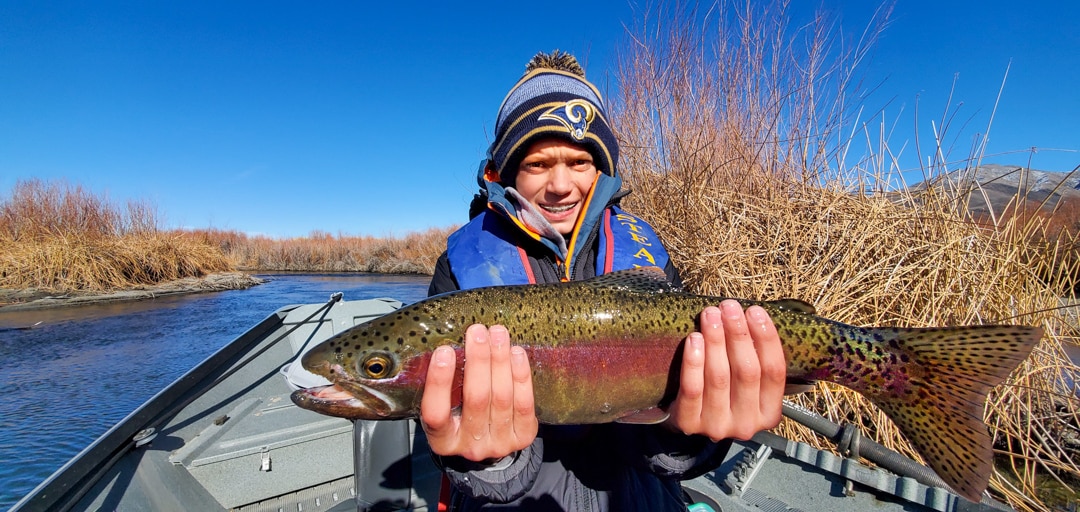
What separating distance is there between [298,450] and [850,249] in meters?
5.86

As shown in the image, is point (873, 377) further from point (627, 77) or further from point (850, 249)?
point (627, 77)

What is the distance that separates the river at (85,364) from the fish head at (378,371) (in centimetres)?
609

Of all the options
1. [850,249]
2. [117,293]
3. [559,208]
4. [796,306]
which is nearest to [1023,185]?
[850,249]

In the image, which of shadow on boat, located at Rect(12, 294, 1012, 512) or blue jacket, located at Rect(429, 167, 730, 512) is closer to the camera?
blue jacket, located at Rect(429, 167, 730, 512)

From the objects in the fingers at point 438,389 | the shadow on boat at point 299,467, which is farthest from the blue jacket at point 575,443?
the shadow on boat at point 299,467

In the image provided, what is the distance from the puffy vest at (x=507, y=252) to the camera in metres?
2.76

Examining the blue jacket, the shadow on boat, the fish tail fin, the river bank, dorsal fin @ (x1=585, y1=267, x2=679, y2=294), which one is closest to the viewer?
the fish tail fin

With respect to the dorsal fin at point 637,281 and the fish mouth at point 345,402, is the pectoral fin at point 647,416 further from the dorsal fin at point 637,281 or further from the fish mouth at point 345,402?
the fish mouth at point 345,402

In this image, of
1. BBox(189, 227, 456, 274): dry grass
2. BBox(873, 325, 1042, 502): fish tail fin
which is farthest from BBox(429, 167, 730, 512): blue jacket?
BBox(189, 227, 456, 274): dry grass

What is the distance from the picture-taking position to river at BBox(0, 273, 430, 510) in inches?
264

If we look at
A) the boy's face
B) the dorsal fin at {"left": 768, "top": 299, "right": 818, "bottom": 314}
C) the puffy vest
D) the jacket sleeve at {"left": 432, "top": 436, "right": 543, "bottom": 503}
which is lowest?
the jacket sleeve at {"left": 432, "top": 436, "right": 543, "bottom": 503}

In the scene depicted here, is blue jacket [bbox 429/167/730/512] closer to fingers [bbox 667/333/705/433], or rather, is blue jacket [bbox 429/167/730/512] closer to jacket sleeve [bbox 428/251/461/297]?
jacket sleeve [bbox 428/251/461/297]

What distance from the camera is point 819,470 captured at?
359 centimetres

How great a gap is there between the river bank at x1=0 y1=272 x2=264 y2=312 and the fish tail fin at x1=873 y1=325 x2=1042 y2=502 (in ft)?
94.5
